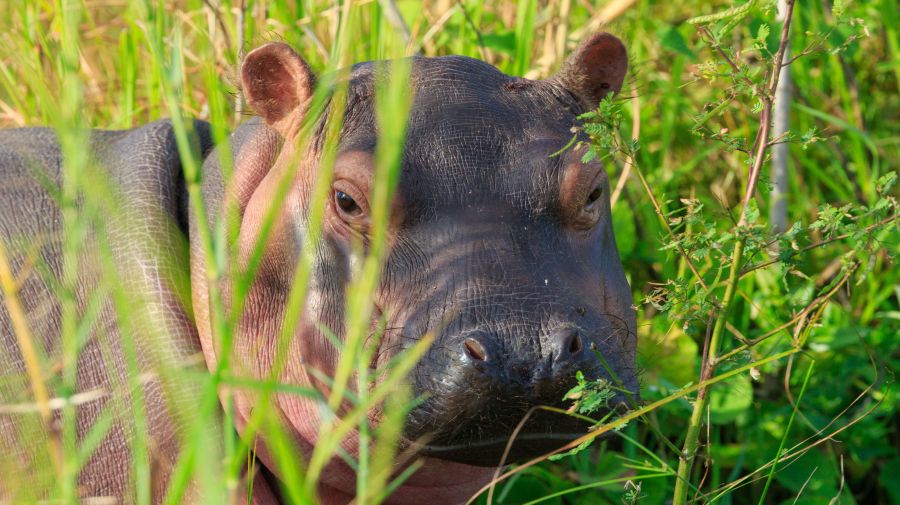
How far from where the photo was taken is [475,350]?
2168mm

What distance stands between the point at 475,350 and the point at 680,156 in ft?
8.77

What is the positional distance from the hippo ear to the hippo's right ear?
0.61 metres

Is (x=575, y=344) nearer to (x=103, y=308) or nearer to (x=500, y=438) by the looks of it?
(x=500, y=438)

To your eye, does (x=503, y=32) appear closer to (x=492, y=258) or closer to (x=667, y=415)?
(x=667, y=415)

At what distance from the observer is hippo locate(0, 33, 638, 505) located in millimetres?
2236

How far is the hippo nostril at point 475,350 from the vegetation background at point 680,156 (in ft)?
2.25

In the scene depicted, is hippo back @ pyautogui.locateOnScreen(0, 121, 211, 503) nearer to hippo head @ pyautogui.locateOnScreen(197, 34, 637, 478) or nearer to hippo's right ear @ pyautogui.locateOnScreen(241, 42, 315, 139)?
hippo head @ pyautogui.locateOnScreen(197, 34, 637, 478)

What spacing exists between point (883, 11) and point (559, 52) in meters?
1.33

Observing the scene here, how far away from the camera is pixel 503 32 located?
4234mm

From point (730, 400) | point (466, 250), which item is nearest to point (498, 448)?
point (466, 250)

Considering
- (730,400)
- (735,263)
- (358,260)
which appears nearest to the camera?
(735,263)

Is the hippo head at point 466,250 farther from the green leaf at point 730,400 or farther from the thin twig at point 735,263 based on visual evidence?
the green leaf at point 730,400

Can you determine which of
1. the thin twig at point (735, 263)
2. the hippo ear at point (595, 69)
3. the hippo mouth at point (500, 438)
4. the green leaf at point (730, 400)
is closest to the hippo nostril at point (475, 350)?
the hippo mouth at point (500, 438)

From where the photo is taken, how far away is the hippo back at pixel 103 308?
2598mm
